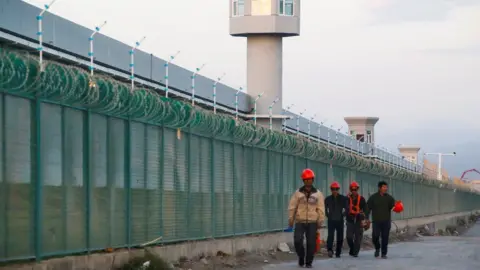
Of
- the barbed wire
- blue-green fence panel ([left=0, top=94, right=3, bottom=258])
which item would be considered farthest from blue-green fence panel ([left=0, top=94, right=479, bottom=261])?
the barbed wire

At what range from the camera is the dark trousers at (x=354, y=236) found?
918 inches

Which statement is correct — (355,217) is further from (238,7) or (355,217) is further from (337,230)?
(238,7)

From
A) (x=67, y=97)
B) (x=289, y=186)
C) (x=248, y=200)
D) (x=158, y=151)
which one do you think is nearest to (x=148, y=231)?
(x=158, y=151)

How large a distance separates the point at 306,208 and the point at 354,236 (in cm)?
517

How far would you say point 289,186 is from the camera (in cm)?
2784

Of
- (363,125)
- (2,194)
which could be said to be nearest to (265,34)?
(2,194)

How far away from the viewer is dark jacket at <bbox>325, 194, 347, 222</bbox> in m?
23.2

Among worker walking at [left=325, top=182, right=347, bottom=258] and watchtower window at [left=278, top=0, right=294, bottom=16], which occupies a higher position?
watchtower window at [left=278, top=0, right=294, bottom=16]

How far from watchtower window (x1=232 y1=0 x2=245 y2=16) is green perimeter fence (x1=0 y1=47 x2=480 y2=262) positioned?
11.9 m

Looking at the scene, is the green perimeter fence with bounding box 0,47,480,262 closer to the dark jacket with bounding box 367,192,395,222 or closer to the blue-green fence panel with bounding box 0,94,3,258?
the blue-green fence panel with bounding box 0,94,3,258

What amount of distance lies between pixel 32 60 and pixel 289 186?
15438 mm

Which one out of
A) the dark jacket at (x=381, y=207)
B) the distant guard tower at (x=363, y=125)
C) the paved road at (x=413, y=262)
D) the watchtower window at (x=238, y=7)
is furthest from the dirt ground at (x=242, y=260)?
the distant guard tower at (x=363, y=125)

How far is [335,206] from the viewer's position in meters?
23.2

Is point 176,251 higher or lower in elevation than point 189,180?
lower
